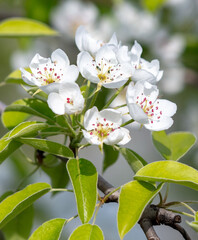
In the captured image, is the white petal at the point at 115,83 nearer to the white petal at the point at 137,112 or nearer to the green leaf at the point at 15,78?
the white petal at the point at 137,112

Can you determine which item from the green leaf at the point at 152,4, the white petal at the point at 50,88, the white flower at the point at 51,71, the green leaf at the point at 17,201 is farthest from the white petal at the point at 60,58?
the green leaf at the point at 152,4

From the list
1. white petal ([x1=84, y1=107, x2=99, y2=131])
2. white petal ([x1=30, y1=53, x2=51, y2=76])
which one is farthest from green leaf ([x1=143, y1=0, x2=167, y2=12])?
white petal ([x1=84, y1=107, x2=99, y2=131])

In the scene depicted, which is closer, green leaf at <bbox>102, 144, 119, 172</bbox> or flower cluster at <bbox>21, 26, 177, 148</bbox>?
flower cluster at <bbox>21, 26, 177, 148</bbox>

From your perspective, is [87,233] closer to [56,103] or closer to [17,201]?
[17,201]

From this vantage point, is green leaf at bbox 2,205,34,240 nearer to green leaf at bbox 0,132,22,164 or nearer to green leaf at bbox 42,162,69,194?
green leaf at bbox 42,162,69,194

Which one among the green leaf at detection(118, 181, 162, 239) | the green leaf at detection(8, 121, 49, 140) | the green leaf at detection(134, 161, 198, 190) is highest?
the green leaf at detection(8, 121, 49, 140)

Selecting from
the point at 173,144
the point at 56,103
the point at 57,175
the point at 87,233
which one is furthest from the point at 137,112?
the point at 57,175
